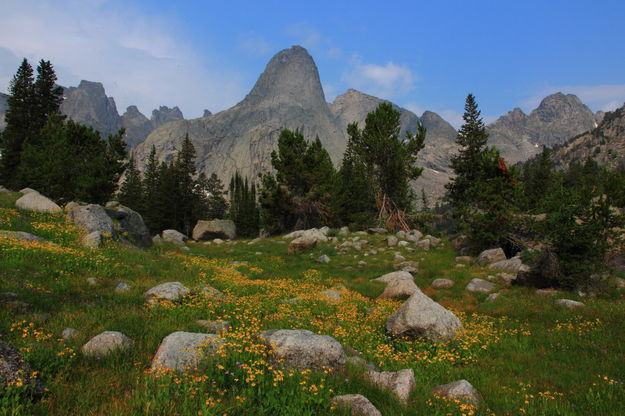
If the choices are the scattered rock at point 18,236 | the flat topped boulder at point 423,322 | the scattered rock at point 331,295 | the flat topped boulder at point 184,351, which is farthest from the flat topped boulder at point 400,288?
the scattered rock at point 18,236

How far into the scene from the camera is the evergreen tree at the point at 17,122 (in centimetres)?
4684

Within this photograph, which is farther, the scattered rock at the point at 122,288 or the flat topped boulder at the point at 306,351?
the scattered rock at the point at 122,288

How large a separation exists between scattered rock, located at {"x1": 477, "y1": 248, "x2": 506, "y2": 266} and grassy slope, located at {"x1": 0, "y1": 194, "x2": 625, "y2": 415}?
16.2ft

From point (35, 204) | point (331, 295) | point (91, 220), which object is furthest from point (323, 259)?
point (35, 204)

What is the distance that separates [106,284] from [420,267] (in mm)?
15937

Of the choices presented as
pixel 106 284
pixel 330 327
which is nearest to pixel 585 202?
pixel 330 327

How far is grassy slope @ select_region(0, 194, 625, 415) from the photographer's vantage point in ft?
14.1

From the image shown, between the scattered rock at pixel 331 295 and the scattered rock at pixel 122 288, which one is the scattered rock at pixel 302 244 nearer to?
the scattered rock at pixel 331 295

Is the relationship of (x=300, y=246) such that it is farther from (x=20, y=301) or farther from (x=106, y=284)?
(x=20, y=301)

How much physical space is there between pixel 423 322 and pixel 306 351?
14.5ft

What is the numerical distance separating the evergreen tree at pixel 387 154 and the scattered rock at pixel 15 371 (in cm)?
3263

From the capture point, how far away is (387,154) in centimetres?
3525

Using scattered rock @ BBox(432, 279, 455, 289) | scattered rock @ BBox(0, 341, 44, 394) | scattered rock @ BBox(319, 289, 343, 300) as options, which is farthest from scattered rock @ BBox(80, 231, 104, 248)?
scattered rock @ BBox(432, 279, 455, 289)

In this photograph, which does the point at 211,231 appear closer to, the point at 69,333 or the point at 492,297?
the point at 492,297
